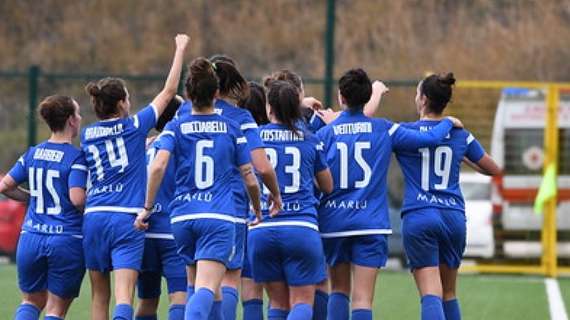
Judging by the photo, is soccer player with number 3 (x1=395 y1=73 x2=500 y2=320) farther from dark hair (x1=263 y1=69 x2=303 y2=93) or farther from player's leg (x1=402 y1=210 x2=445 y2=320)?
dark hair (x1=263 y1=69 x2=303 y2=93)

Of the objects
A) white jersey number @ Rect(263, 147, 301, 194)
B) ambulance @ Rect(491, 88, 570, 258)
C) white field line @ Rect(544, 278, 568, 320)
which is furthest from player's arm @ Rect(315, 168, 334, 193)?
ambulance @ Rect(491, 88, 570, 258)

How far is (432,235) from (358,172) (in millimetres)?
699

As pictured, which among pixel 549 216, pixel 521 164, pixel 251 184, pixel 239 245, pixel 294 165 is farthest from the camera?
pixel 521 164

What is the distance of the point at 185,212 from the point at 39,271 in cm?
122

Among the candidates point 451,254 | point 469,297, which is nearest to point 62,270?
point 451,254

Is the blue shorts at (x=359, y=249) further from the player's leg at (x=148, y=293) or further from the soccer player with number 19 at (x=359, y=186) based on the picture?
the player's leg at (x=148, y=293)

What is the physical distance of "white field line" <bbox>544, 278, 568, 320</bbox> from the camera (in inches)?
540

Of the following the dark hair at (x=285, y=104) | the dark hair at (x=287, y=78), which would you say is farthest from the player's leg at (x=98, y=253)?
the dark hair at (x=287, y=78)

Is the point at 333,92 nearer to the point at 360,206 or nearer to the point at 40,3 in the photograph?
the point at 360,206

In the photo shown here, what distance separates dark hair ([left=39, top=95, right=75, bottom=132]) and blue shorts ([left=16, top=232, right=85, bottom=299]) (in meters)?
0.73

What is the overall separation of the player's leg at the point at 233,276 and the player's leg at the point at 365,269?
0.78 meters

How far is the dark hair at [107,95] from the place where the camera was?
9.67m

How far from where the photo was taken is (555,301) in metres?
15.5

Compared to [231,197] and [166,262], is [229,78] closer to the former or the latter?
[231,197]
